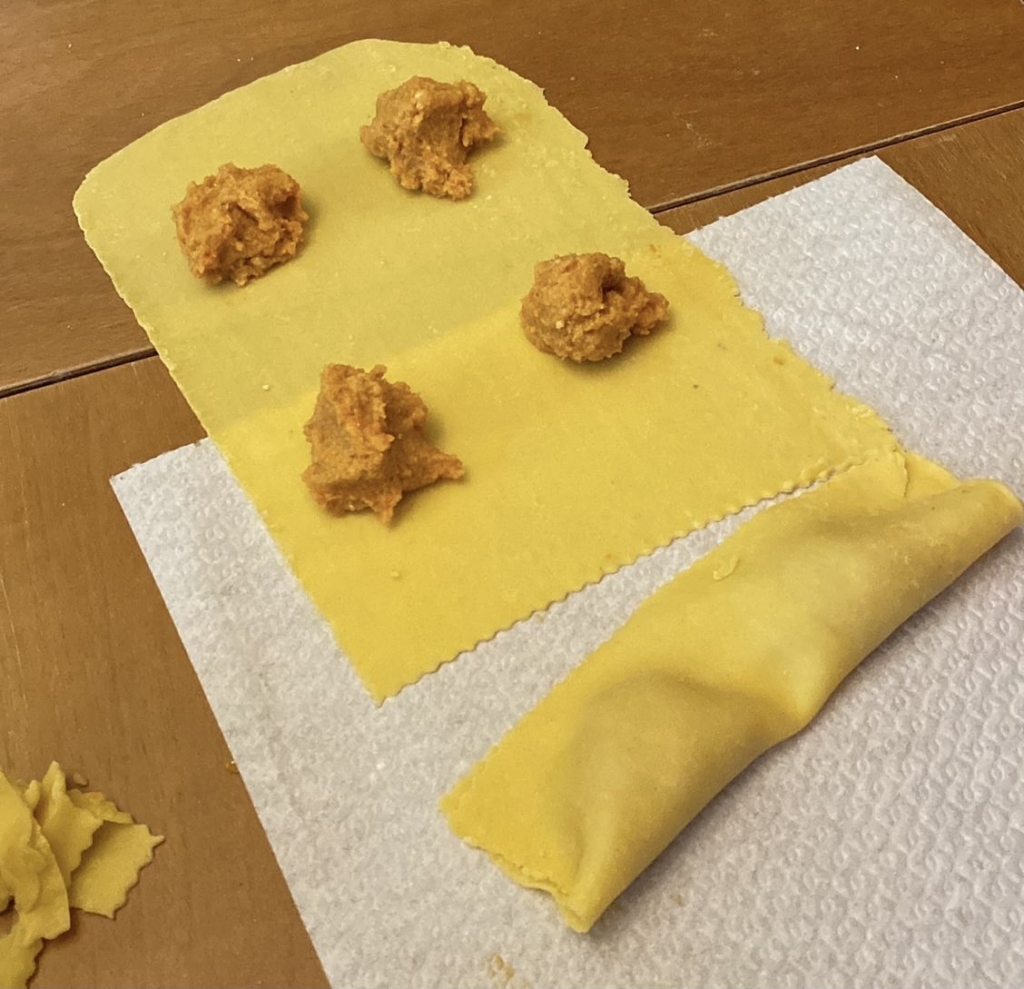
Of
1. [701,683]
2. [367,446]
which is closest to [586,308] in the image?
[367,446]

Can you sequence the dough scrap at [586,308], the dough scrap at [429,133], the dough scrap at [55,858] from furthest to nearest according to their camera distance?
the dough scrap at [429,133] < the dough scrap at [586,308] < the dough scrap at [55,858]

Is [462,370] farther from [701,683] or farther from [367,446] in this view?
[701,683]

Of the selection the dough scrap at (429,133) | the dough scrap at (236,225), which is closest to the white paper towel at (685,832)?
the dough scrap at (236,225)

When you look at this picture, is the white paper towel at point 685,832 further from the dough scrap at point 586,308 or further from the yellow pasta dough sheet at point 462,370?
the dough scrap at point 586,308

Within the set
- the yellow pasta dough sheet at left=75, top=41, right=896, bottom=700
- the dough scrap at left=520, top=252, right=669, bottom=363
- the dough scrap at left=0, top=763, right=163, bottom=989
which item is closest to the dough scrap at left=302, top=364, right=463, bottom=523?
the yellow pasta dough sheet at left=75, top=41, right=896, bottom=700

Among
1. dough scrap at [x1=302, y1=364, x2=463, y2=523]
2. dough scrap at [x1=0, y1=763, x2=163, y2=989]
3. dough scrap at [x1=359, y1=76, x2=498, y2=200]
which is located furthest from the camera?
dough scrap at [x1=359, y1=76, x2=498, y2=200]

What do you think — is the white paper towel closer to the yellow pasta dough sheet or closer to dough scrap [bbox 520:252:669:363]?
the yellow pasta dough sheet
